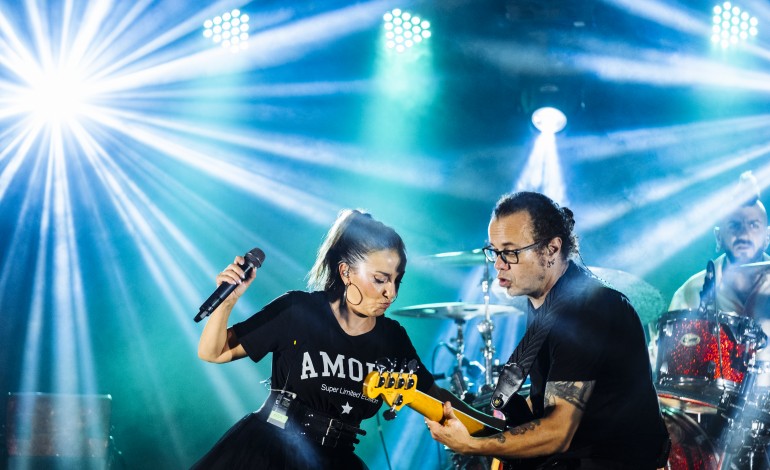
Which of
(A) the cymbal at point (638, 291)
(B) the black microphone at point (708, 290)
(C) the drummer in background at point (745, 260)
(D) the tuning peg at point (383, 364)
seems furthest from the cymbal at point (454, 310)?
(D) the tuning peg at point (383, 364)

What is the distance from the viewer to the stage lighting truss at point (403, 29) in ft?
27.0

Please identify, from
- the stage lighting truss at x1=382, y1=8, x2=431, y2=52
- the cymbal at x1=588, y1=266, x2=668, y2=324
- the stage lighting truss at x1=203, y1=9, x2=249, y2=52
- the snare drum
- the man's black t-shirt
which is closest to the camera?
the man's black t-shirt

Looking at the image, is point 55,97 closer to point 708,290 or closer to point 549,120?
point 549,120

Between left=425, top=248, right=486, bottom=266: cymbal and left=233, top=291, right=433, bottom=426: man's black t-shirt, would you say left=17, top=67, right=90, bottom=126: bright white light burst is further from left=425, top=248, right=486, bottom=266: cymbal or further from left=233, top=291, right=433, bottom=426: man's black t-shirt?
left=233, top=291, right=433, bottom=426: man's black t-shirt

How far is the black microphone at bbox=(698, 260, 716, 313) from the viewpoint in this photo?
534 centimetres

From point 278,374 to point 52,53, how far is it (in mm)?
5075

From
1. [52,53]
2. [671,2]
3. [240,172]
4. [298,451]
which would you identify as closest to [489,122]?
[671,2]

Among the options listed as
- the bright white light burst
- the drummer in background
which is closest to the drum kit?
the drummer in background

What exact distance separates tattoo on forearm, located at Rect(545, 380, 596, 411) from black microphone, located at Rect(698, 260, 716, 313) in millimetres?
2701

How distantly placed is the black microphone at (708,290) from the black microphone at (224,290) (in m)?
3.42

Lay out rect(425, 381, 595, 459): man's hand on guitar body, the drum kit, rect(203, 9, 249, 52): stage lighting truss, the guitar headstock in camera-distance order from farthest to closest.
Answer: rect(203, 9, 249, 52): stage lighting truss < the drum kit < the guitar headstock < rect(425, 381, 595, 459): man's hand on guitar body

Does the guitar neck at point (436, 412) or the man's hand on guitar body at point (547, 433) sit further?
the guitar neck at point (436, 412)

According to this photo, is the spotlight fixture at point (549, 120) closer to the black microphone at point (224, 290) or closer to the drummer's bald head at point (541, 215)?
the drummer's bald head at point (541, 215)

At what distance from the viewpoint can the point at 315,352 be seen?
3.74 meters
